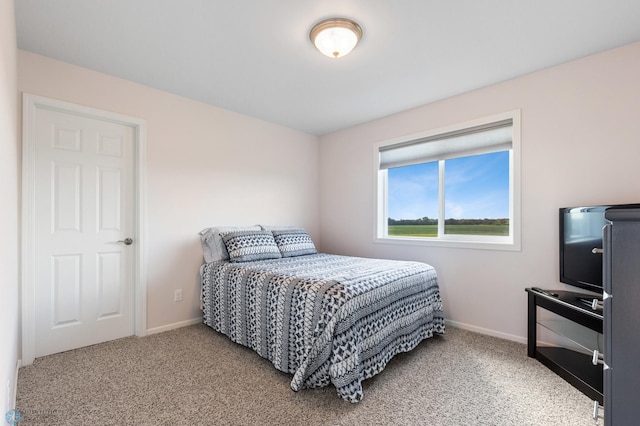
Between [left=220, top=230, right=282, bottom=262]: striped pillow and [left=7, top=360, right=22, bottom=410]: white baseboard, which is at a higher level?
[left=220, top=230, right=282, bottom=262]: striped pillow

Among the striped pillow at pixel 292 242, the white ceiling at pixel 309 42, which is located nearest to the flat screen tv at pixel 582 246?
the white ceiling at pixel 309 42

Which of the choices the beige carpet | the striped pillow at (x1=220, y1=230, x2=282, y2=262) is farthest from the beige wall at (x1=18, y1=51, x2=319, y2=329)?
the beige carpet

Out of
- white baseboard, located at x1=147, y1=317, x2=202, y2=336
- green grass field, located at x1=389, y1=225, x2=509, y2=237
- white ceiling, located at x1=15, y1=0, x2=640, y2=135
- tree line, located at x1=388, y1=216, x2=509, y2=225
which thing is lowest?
white baseboard, located at x1=147, y1=317, x2=202, y2=336

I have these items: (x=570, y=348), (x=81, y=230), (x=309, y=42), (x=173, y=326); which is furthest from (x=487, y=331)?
(x=81, y=230)

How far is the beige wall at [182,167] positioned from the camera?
2482 mm

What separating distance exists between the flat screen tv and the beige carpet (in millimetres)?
716

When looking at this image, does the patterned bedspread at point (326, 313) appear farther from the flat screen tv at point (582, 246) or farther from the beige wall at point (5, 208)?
the beige wall at point (5, 208)

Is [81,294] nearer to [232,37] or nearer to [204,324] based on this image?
[204,324]

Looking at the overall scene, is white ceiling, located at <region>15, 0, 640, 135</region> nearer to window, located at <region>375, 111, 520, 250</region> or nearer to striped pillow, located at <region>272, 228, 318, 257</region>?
window, located at <region>375, 111, 520, 250</region>

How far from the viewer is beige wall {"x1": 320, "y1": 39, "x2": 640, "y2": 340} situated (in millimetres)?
2164

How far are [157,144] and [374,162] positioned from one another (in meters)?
2.44

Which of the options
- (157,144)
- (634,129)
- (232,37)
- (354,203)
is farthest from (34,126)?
(634,129)

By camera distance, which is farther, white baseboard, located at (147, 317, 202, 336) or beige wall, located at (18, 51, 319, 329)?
white baseboard, located at (147, 317, 202, 336)

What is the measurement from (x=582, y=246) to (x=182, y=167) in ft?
11.7
